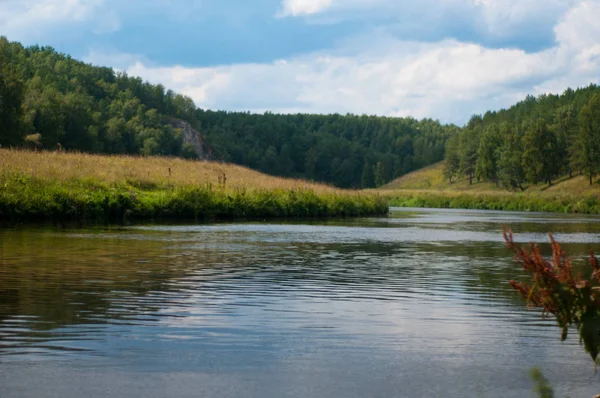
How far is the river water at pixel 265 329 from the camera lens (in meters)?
8.56

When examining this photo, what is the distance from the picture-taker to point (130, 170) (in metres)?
47.8

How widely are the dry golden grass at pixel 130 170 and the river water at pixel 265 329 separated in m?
18.2

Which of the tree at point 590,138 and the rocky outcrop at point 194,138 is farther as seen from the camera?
the rocky outcrop at point 194,138

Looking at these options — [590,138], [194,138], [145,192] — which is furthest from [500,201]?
[194,138]

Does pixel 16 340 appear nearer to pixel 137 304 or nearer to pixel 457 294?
pixel 137 304

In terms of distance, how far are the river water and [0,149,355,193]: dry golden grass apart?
18.2m

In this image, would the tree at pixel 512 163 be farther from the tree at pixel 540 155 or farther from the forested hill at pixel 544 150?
the tree at pixel 540 155

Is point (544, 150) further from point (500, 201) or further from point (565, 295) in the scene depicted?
point (565, 295)

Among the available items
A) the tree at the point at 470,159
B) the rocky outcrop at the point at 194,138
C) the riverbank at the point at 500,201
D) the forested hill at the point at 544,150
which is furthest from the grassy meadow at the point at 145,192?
the tree at the point at 470,159

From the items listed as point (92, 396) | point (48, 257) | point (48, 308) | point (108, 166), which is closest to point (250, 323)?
point (48, 308)

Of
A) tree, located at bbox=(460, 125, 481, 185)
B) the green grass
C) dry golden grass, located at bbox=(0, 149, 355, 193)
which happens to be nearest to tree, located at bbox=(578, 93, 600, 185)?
tree, located at bbox=(460, 125, 481, 185)

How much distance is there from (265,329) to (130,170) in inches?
1482

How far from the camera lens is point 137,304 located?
13625 millimetres

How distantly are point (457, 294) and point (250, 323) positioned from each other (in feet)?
19.5
